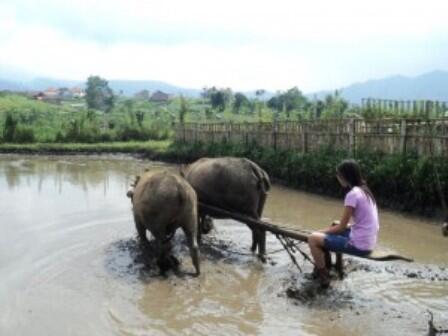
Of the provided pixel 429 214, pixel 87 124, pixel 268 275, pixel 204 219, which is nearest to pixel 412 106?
pixel 429 214

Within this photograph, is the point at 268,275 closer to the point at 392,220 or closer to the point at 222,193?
the point at 222,193

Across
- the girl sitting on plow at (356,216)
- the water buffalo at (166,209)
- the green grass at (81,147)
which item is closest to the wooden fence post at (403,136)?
the water buffalo at (166,209)

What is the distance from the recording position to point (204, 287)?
26.7ft

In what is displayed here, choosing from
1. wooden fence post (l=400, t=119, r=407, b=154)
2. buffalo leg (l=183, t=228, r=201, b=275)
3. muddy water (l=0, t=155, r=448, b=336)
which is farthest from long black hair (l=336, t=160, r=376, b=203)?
wooden fence post (l=400, t=119, r=407, b=154)

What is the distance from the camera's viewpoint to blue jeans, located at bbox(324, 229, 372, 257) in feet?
23.0

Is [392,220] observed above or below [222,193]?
below

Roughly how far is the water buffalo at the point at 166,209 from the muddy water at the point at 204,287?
52 centimetres

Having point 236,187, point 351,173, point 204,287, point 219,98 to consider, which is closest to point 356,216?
point 351,173

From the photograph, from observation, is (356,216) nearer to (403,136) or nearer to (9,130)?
(403,136)

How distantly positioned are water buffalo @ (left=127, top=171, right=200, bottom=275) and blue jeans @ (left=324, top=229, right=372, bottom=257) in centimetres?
207

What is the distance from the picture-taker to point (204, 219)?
10766 mm

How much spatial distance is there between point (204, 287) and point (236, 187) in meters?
2.11

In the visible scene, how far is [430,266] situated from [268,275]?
2.58 meters

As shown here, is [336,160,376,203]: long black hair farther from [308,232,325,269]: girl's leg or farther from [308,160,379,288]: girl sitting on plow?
[308,232,325,269]: girl's leg
